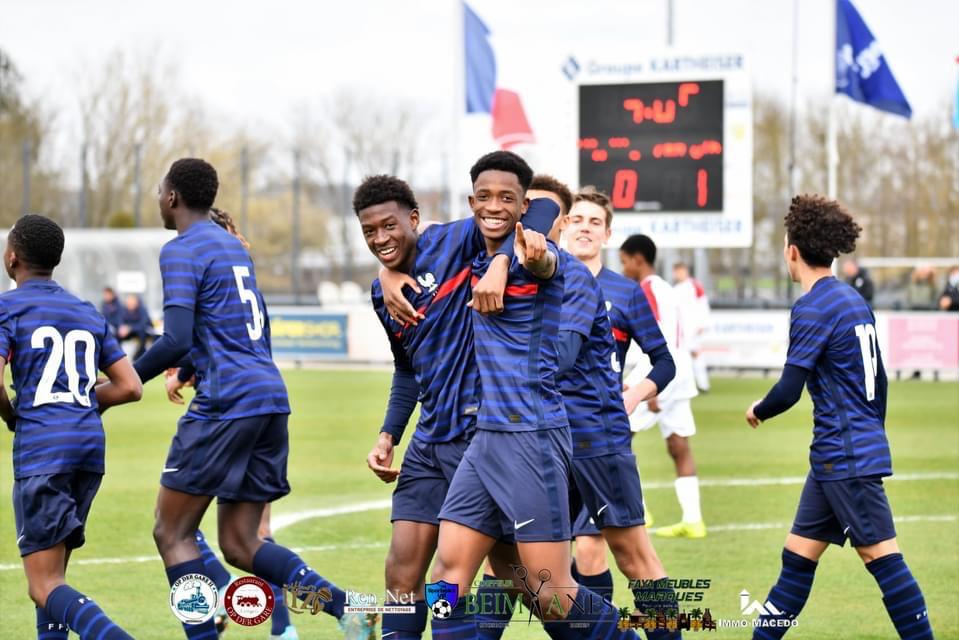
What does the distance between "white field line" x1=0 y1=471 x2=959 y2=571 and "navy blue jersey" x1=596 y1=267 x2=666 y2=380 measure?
3.16 meters

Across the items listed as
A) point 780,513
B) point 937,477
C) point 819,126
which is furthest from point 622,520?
point 819,126

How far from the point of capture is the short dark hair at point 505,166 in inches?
204

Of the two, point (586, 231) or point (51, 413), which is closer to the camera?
point (51, 413)

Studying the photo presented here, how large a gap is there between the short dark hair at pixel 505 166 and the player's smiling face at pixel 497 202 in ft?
0.06

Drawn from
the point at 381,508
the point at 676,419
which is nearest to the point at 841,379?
the point at 676,419

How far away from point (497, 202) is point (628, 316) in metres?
1.93

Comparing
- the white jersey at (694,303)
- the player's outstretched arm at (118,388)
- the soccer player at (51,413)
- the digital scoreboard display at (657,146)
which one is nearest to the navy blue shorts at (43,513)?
the soccer player at (51,413)

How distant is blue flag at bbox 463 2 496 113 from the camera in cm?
2495

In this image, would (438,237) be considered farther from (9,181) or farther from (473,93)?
(9,181)

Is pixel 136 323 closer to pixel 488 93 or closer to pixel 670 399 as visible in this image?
pixel 488 93

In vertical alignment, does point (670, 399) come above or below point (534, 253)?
below

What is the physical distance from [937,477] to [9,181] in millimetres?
58468

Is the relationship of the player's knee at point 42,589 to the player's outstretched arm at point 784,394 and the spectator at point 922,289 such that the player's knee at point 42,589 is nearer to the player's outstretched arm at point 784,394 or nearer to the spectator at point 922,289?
the player's outstretched arm at point 784,394

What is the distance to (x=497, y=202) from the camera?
16.9 ft
